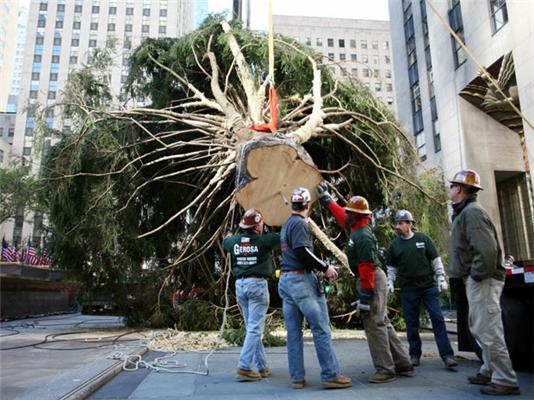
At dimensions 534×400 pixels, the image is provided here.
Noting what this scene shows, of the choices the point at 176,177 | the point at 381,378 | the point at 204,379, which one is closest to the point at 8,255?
the point at 176,177

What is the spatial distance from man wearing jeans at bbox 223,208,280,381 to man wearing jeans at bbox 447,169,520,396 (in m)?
1.92

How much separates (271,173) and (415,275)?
8.70ft

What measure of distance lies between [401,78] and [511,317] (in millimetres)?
29660

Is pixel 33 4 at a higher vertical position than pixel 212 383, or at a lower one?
higher

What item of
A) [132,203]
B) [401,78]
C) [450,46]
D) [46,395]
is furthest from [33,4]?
[46,395]

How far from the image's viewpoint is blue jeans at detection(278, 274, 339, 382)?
401 cm

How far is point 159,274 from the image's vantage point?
34.1 feet

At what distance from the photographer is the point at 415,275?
5332mm

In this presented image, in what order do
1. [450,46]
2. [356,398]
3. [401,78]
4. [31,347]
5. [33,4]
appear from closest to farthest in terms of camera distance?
[356,398] < [31,347] < [450,46] < [401,78] < [33,4]

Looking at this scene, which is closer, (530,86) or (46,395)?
(46,395)

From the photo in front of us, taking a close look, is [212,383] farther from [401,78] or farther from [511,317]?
[401,78]

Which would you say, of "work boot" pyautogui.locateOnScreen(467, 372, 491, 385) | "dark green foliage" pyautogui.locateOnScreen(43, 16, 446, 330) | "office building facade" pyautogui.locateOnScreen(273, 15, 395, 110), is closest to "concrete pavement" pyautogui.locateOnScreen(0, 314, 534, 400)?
"work boot" pyautogui.locateOnScreen(467, 372, 491, 385)

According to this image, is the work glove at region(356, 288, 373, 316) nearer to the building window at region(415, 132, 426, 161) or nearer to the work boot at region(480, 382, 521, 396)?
the work boot at region(480, 382, 521, 396)

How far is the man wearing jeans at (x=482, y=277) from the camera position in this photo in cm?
368
